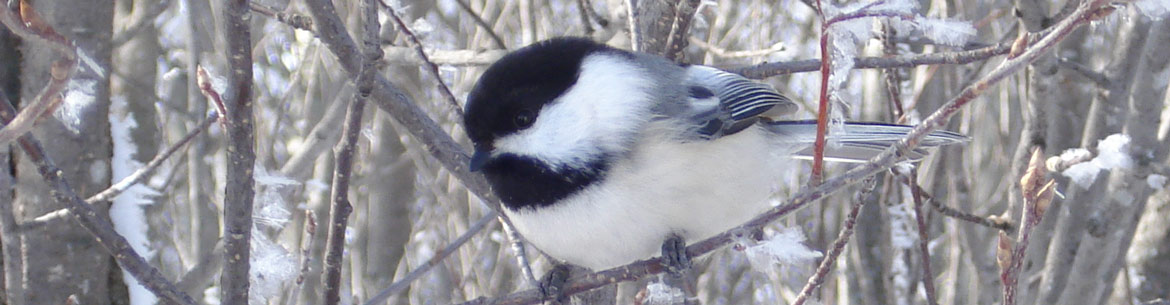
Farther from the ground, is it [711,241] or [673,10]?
[673,10]

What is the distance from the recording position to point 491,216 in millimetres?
2426

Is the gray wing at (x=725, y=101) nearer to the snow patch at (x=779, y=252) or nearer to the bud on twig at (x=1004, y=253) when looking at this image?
the snow patch at (x=779, y=252)

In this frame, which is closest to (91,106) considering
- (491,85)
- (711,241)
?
(491,85)

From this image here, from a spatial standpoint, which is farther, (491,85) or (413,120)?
(413,120)

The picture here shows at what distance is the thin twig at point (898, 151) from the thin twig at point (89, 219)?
502 millimetres

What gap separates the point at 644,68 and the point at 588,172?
34cm

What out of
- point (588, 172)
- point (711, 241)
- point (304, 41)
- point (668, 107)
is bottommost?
point (711, 241)

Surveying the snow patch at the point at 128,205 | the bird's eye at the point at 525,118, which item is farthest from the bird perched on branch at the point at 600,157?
the snow patch at the point at 128,205

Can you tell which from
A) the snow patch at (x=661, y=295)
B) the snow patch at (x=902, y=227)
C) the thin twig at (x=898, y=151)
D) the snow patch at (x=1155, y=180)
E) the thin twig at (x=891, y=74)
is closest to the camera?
the thin twig at (x=898, y=151)

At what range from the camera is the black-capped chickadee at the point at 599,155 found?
1.89 meters

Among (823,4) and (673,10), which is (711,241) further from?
(673,10)

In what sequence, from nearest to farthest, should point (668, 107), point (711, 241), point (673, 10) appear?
point (711, 241) < point (668, 107) < point (673, 10)

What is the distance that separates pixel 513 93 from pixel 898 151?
79 centimetres

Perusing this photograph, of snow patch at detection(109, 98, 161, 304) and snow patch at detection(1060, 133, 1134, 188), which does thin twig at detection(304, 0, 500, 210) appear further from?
snow patch at detection(1060, 133, 1134, 188)
